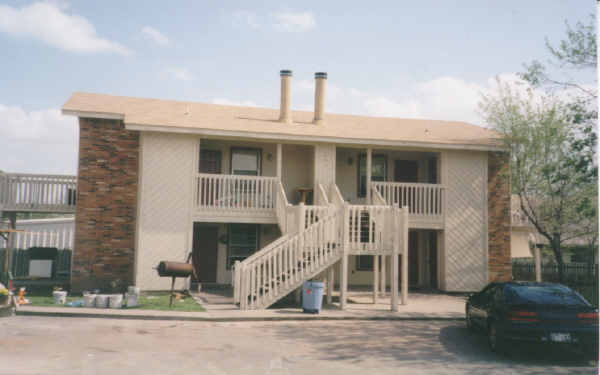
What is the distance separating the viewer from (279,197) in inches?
656

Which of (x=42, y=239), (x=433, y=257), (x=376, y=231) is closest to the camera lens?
(x=376, y=231)

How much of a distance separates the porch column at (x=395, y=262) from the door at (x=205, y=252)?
24.3 ft

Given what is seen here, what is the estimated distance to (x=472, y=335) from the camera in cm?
1116

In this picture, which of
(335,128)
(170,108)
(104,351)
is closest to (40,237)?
(170,108)

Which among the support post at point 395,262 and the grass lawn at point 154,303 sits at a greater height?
the support post at point 395,262

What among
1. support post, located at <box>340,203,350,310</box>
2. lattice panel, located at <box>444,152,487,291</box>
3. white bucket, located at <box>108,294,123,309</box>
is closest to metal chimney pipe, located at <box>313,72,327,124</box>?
lattice panel, located at <box>444,152,487,291</box>

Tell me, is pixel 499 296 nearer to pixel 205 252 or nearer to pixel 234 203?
pixel 234 203

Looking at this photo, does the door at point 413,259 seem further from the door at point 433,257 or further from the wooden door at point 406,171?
the wooden door at point 406,171

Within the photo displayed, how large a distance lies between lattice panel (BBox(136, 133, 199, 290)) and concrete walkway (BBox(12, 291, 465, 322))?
67.1 inches

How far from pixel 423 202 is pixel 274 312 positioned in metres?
8.07

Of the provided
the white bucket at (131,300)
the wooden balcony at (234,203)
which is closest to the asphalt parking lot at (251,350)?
the white bucket at (131,300)

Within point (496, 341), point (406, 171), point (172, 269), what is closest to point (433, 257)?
point (406, 171)

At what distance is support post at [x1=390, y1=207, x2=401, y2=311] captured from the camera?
13844 millimetres

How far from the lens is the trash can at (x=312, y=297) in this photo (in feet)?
42.9
